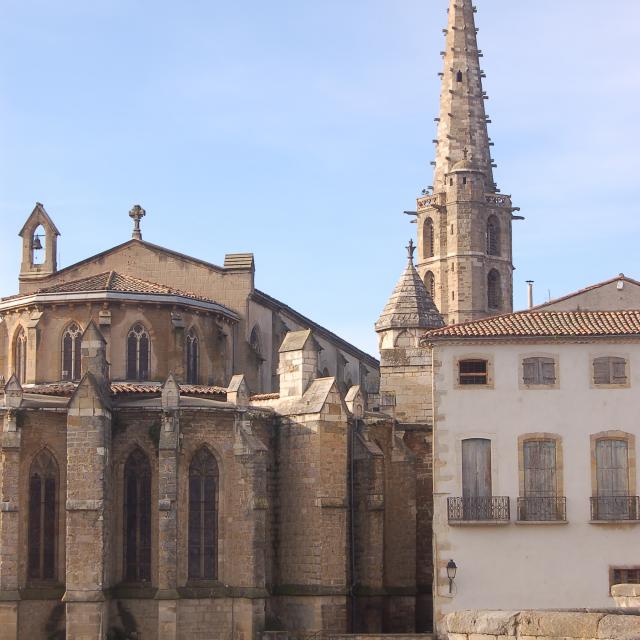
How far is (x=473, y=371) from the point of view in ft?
141

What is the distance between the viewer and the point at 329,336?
214 ft

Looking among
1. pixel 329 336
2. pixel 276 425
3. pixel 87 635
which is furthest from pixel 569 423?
pixel 329 336

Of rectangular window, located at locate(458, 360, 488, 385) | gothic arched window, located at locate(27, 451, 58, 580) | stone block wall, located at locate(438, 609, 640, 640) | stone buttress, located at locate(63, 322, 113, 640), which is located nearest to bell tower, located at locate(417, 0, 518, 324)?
rectangular window, located at locate(458, 360, 488, 385)

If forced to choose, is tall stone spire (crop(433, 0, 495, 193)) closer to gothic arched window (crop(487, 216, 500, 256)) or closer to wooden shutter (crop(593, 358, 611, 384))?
gothic arched window (crop(487, 216, 500, 256))

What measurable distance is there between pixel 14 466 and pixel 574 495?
15.9 m

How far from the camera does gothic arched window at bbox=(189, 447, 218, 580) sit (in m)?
44.7

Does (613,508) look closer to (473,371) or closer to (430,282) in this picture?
(473,371)

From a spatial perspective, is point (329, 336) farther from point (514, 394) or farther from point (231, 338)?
point (514, 394)

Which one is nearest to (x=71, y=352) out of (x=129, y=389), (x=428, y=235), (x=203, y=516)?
(x=129, y=389)

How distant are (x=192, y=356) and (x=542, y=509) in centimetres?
1478

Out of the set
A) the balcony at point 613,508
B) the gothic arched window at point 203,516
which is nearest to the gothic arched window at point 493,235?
the gothic arched window at point 203,516

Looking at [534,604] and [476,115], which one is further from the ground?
[476,115]

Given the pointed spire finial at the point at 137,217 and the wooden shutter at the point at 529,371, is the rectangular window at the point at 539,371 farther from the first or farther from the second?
the pointed spire finial at the point at 137,217

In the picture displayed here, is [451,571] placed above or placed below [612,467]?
below
